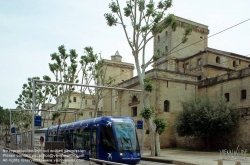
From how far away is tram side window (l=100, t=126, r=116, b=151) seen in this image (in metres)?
15.7

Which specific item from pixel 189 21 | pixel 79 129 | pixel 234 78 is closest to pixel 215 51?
pixel 189 21

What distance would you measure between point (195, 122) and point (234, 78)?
8263 mm

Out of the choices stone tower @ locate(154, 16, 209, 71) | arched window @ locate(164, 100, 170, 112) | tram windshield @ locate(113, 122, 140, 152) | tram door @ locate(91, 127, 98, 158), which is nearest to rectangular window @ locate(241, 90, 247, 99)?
arched window @ locate(164, 100, 170, 112)

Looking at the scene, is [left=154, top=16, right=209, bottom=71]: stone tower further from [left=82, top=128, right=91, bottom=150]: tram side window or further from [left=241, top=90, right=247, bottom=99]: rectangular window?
[left=82, top=128, right=91, bottom=150]: tram side window

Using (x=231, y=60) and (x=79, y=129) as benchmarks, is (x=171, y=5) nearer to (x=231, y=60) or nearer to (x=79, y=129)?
(x=79, y=129)

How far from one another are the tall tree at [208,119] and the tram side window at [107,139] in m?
Answer: 14.0

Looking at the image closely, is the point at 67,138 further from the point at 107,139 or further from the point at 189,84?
the point at 189,84

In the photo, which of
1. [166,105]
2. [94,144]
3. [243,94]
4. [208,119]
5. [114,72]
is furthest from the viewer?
[114,72]

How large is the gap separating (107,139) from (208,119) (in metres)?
14.4

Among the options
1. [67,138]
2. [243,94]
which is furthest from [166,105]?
[67,138]

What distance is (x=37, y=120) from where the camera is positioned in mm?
20391

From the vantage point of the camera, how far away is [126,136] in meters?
16.0

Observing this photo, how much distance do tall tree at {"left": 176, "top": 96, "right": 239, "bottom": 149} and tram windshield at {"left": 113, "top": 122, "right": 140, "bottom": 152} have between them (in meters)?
12.9

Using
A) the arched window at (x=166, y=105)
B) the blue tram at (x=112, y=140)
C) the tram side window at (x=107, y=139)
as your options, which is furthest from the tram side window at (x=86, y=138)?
the arched window at (x=166, y=105)
